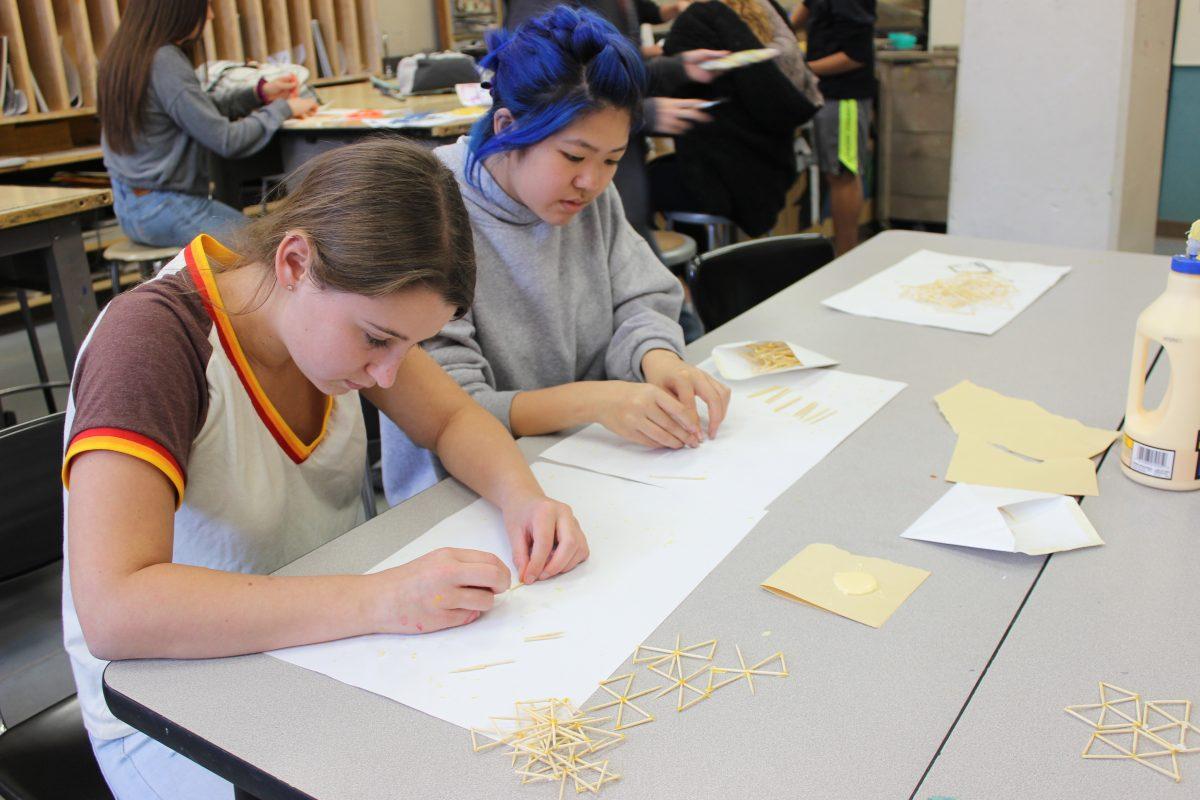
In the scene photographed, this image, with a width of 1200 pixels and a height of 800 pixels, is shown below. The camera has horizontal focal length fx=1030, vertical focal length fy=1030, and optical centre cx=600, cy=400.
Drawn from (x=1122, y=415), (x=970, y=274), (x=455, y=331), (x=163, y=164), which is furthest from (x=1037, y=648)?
(x=163, y=164)

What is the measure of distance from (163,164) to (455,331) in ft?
7.73

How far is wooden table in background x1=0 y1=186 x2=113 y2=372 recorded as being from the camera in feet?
8.23

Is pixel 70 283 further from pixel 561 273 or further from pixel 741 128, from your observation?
pixel 741 128

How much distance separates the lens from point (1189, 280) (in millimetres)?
1086

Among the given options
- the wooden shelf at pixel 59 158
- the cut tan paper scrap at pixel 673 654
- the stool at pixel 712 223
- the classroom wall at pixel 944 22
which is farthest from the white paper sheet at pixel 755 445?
the classroom wall at pixel 944 22

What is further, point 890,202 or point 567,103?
point 890,202

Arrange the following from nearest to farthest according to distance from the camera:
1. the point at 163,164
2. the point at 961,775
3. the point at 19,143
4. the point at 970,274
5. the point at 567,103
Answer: the point at 961,775
the point at 567,103
the point at 970,274
the point at 163,164
the point at 19,143

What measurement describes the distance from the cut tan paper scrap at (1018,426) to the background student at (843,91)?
3162mm

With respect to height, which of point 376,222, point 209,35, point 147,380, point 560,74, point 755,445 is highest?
point 209,35

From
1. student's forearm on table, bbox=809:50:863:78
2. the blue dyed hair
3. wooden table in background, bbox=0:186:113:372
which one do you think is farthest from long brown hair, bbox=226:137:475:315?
student's forearm on table, bbox=809:50:863:78

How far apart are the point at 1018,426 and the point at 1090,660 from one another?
496mm

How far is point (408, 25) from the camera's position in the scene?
5684 mm

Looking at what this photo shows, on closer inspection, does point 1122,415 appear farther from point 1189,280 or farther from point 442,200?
point 442,200

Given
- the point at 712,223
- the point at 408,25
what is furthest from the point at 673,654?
the point at 408,25
